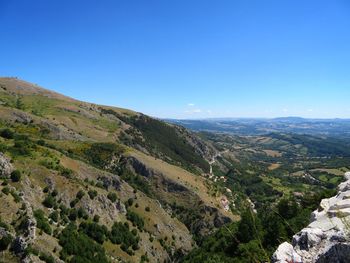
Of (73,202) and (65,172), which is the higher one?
(65,172)

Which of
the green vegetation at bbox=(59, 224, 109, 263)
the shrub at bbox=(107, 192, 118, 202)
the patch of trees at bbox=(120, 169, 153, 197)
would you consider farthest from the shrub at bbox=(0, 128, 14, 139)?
the green vegetation at bbox=(59, 224, 109, 263)

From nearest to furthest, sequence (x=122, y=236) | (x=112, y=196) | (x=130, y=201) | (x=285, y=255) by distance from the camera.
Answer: (x=285, y=255) < (x=122, y=236) < (x=112, y=196) < (x=130, y=201)

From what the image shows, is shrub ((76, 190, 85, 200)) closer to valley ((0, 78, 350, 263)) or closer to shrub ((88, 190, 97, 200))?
valley ((0, 78, 350, 263))

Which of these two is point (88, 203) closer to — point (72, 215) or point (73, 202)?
point (73, 202)

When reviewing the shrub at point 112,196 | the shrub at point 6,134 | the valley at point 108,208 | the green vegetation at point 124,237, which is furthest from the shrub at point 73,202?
the shrub at point 6,134

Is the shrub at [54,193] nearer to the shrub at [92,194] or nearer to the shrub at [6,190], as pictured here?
the shrub at [92,194]

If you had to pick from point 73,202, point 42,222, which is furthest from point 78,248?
point 73,202

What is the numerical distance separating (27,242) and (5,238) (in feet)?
11.1

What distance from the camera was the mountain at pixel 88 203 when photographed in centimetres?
5738

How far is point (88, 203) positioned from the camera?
79.8 meters

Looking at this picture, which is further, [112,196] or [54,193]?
[112,196]

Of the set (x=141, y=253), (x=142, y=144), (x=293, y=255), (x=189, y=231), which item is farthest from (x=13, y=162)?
(x=142, y=144)

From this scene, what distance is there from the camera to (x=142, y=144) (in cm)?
18800

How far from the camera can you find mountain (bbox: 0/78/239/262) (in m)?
57.4
